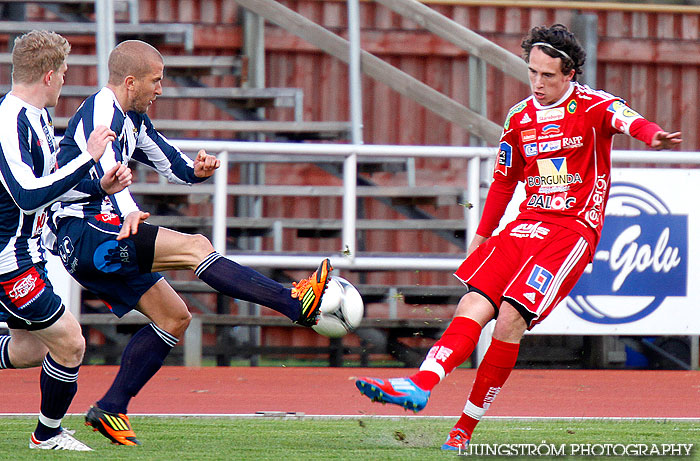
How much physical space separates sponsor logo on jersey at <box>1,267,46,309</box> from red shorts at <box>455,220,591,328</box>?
1.89 metres

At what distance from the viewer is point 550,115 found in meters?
5.08

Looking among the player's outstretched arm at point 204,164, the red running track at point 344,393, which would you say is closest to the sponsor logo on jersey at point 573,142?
the player's outstretched arm at point 204,164

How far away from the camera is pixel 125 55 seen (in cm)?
504

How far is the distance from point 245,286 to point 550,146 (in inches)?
60.3

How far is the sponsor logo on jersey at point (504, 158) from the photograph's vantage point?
5.30 metres

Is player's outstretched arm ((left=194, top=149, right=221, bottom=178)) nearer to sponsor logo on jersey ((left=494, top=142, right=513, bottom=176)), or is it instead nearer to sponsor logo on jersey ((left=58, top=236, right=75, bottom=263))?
sponsor logo on jersey ((left=58, top=236, right=75, bottom=263))

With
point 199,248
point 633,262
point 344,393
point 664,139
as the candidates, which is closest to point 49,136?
point 199,248

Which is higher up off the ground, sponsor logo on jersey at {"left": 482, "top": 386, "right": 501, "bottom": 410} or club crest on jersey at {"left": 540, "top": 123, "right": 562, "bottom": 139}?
club crest on jersey at {"left": 540, "top": 123, "right": 562, "bottom": 139}

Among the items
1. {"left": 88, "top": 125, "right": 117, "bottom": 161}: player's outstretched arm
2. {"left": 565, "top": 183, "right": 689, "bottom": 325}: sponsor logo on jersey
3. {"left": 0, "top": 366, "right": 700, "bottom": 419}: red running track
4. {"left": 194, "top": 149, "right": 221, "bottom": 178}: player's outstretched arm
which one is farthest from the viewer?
{"left": 565, "top": 183, "right": 689, "bottom": 325}: sponsor logo on jersey

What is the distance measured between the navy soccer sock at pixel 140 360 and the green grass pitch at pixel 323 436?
0.87 ft

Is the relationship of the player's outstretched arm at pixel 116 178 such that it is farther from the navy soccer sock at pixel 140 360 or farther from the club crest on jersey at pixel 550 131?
the club crest on jersey at pixel 550 131

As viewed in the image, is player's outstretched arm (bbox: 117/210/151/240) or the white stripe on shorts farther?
the white stripe on shorts

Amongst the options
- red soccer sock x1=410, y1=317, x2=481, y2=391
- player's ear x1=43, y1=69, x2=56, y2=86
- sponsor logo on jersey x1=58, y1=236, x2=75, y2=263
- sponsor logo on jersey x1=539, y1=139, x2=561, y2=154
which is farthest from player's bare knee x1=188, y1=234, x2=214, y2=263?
sponsor logo on jersey x1=539, y1=139, x2=561, y2=154

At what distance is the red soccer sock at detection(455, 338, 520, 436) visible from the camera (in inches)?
194
